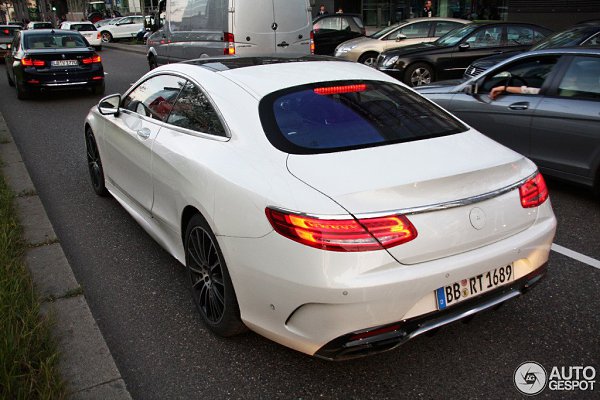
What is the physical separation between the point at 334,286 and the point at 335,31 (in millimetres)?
15883

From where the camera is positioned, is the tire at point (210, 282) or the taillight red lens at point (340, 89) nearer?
the tire at point (210, 282)

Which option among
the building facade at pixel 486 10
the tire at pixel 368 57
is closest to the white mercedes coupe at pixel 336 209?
the tire at pixel 368 57

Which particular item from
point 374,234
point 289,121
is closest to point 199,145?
point 289,121

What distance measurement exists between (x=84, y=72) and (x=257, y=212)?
11183 mm

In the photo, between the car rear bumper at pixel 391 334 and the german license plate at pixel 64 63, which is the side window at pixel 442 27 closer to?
the german license plate at pixel 64 63

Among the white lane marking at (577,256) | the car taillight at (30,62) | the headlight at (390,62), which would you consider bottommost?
the white lane marking at (577,256)

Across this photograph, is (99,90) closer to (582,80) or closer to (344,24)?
(344,24)

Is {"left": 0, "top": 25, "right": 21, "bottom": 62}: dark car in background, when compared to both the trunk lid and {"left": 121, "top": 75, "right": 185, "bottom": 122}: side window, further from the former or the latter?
the trunk lid

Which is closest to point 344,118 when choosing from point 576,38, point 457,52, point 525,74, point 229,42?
point 525,74

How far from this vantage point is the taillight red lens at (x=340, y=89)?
328cm

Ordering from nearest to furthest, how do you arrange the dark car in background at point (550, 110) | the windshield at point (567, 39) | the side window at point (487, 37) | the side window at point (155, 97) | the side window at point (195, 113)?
1. the side window at point (195, 113)
2. the side window at point (155, 97)
3. the dark car in background at point (550, 110)
4. the windshield at point (567, 39)
5. the side window at point (487, 37)

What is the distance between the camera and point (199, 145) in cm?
326

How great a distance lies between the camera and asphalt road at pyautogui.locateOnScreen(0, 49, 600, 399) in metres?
2.77

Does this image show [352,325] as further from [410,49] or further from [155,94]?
[410,49]
